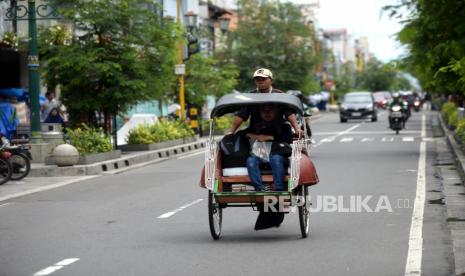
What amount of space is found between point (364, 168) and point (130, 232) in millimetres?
12148

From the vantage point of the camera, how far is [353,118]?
226 feet

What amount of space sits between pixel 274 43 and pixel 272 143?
6636 centimetres

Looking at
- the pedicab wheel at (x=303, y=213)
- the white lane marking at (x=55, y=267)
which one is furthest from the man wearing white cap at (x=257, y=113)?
the white lane marking at (x=55, y=267)

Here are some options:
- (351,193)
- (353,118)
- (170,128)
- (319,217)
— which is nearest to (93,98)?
(170,128)

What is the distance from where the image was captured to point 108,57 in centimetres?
3047

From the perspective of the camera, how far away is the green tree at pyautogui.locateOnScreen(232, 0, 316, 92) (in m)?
77.6

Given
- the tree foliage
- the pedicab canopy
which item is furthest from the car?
the pedicab canopy

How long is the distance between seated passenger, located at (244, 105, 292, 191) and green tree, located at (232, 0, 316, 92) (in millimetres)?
63891

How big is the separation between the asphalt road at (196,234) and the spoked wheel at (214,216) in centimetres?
14

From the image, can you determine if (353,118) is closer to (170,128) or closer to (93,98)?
(170,128)

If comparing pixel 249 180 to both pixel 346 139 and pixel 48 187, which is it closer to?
pixel 48 187

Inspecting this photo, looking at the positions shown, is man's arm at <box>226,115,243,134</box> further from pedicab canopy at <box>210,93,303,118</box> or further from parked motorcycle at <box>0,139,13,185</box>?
parked motorcycle at <box>0,139,13,185</box>

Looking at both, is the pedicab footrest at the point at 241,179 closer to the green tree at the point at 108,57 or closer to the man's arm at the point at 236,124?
the man's arm at the point at 236,124

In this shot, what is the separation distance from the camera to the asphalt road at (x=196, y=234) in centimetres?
1027
